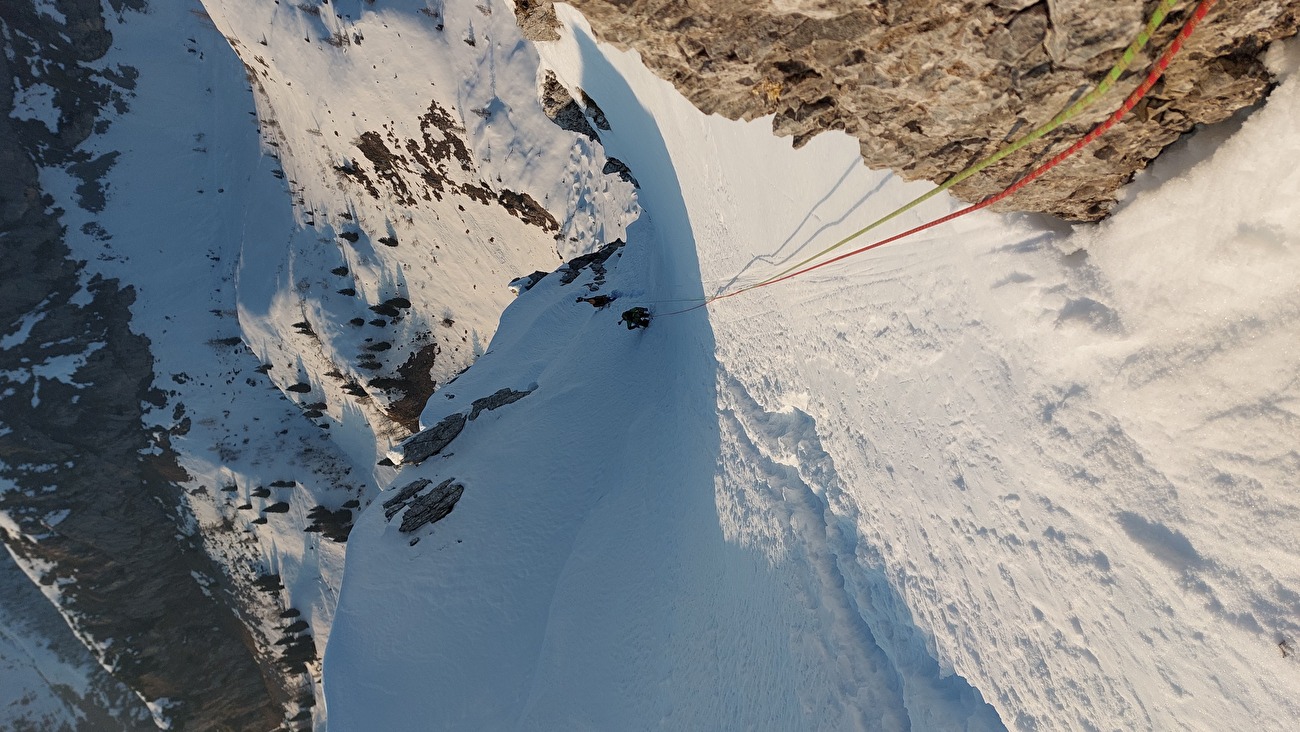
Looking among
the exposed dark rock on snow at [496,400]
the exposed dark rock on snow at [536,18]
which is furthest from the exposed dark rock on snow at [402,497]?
the exposed dark rock on snow at [536,18]

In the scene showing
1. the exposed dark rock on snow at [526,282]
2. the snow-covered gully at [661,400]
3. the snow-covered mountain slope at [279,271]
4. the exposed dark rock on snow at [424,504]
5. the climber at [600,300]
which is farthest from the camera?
the snow-covered mountain slope at [279,271]

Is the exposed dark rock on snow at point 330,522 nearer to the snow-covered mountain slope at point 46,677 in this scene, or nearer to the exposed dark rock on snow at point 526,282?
the snow-covered mountain slope at point 46,677

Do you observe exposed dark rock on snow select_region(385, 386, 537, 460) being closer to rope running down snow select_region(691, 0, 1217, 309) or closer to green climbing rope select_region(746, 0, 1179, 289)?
rope running down snow select_region(691, 0, 1217, 309)

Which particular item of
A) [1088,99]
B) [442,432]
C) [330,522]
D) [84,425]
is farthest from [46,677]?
[1088,99]

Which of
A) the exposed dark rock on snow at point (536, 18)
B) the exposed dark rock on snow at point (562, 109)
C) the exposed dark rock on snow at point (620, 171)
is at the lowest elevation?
the exposed dark rock on snow at point (620, 171)

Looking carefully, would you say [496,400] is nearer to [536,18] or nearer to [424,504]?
[424,504]

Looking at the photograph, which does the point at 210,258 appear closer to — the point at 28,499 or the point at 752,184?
the point at 28,499

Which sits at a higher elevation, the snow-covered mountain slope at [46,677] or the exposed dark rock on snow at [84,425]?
the exposed dark rock on snow at [84,425]
